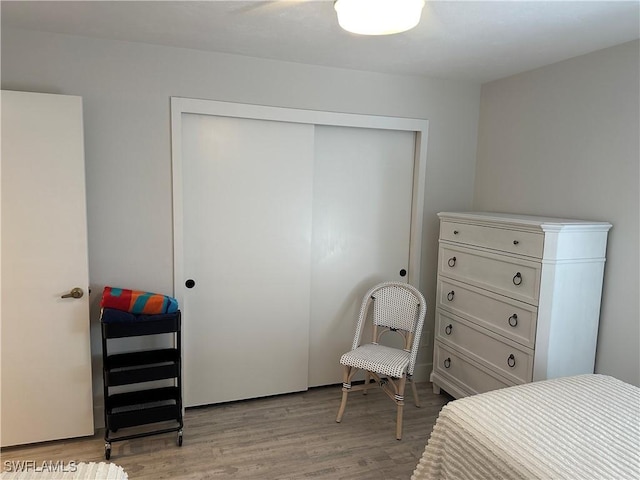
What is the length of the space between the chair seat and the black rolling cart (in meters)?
1.07

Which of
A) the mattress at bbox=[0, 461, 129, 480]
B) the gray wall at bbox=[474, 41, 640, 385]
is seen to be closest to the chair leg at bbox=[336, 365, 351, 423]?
the gray wall at bbox=[474, 41, 640, 385]

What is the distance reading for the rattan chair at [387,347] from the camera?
2.77m

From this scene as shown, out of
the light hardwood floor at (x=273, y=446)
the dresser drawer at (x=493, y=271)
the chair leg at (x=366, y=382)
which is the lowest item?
the light hardwood floor at (x=273, y=446)

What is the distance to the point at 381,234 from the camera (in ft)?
11.0

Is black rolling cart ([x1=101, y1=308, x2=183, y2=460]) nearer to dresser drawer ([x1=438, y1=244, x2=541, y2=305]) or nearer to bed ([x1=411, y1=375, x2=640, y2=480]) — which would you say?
bed ([x1=411, y1=375, x2=640, y2=480])

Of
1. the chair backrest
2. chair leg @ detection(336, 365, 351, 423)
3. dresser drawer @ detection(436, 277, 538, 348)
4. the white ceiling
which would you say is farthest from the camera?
the chair backrest

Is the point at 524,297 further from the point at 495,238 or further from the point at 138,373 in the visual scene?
the point at 138,373

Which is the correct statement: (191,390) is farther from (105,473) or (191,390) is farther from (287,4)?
(287,4)

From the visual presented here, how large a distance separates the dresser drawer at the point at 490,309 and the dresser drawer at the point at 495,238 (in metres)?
0.29

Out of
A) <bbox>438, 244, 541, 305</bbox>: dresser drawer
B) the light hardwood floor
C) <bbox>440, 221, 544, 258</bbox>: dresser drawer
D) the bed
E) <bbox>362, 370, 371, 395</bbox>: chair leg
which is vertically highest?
<bbox>440, 221, 544, 258</bbox>: dresser drawer

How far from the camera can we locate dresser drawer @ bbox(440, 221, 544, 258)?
233 centimetres

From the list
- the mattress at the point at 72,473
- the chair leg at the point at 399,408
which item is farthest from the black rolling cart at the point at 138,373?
the chair leg at the point at 399,408

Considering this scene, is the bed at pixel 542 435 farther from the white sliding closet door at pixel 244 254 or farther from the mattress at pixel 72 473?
the white sliding closet door at pixel 244 254

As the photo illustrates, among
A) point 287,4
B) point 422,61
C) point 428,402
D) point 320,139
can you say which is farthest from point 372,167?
point 428,402
